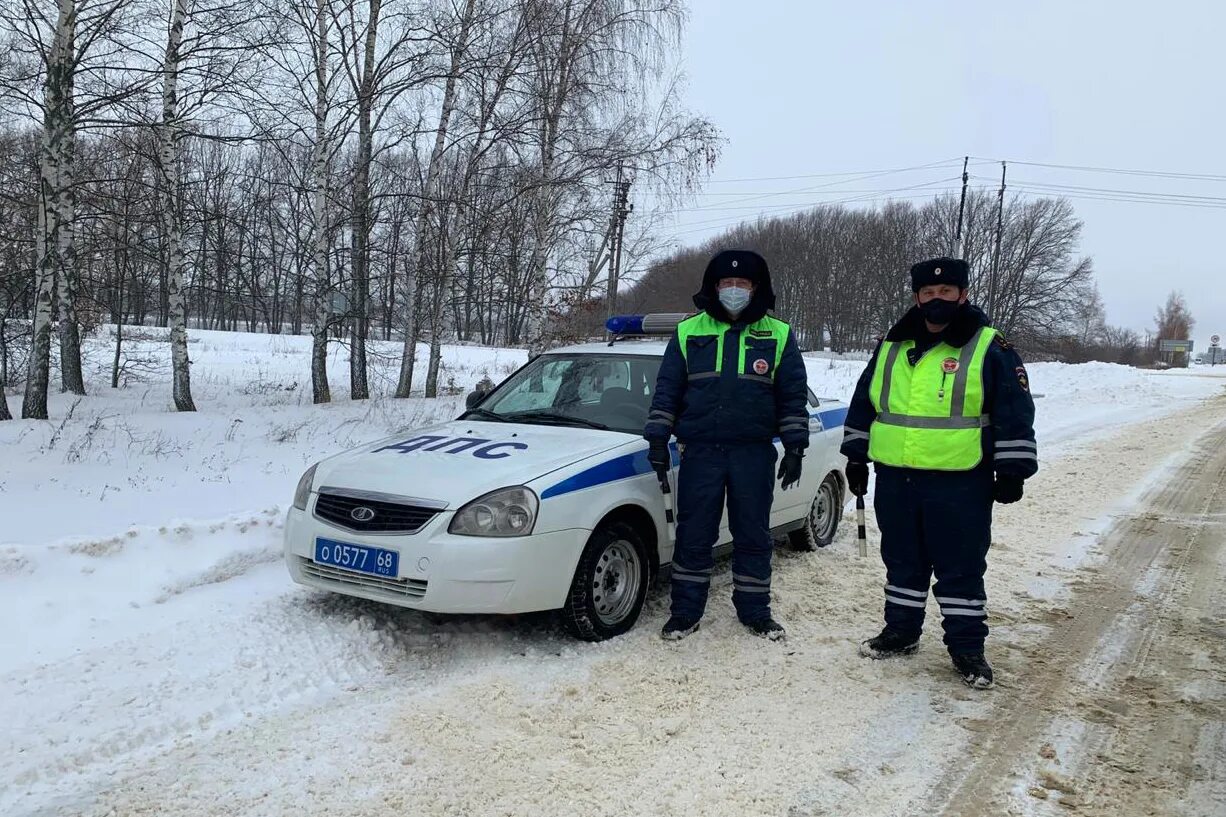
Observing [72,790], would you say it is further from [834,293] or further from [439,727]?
[834,293]

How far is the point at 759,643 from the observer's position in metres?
4.46

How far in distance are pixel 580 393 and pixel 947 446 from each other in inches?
90.4

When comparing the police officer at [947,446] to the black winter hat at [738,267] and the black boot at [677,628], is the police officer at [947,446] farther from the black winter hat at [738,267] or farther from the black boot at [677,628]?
the black boot at [677,628]

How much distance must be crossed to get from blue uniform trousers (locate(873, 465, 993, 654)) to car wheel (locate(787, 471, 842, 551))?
71.8 inches

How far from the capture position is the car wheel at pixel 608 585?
419 centimetres

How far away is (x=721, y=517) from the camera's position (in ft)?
15.0

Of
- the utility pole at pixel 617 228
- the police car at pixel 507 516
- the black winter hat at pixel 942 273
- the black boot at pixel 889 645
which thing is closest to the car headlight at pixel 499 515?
the police car at pixel 507 516

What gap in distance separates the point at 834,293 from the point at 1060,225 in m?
16.6

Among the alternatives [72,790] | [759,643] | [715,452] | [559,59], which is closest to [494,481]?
[715,452]

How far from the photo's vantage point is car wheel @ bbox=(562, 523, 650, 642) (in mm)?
4188

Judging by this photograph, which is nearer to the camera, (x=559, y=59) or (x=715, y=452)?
(x=715, y=452)

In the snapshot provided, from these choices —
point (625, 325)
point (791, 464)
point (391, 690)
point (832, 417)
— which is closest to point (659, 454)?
point (791, 464)

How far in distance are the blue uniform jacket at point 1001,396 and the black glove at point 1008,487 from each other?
0.03 m

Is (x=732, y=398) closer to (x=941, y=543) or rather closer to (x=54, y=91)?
(x=941, y=543)
